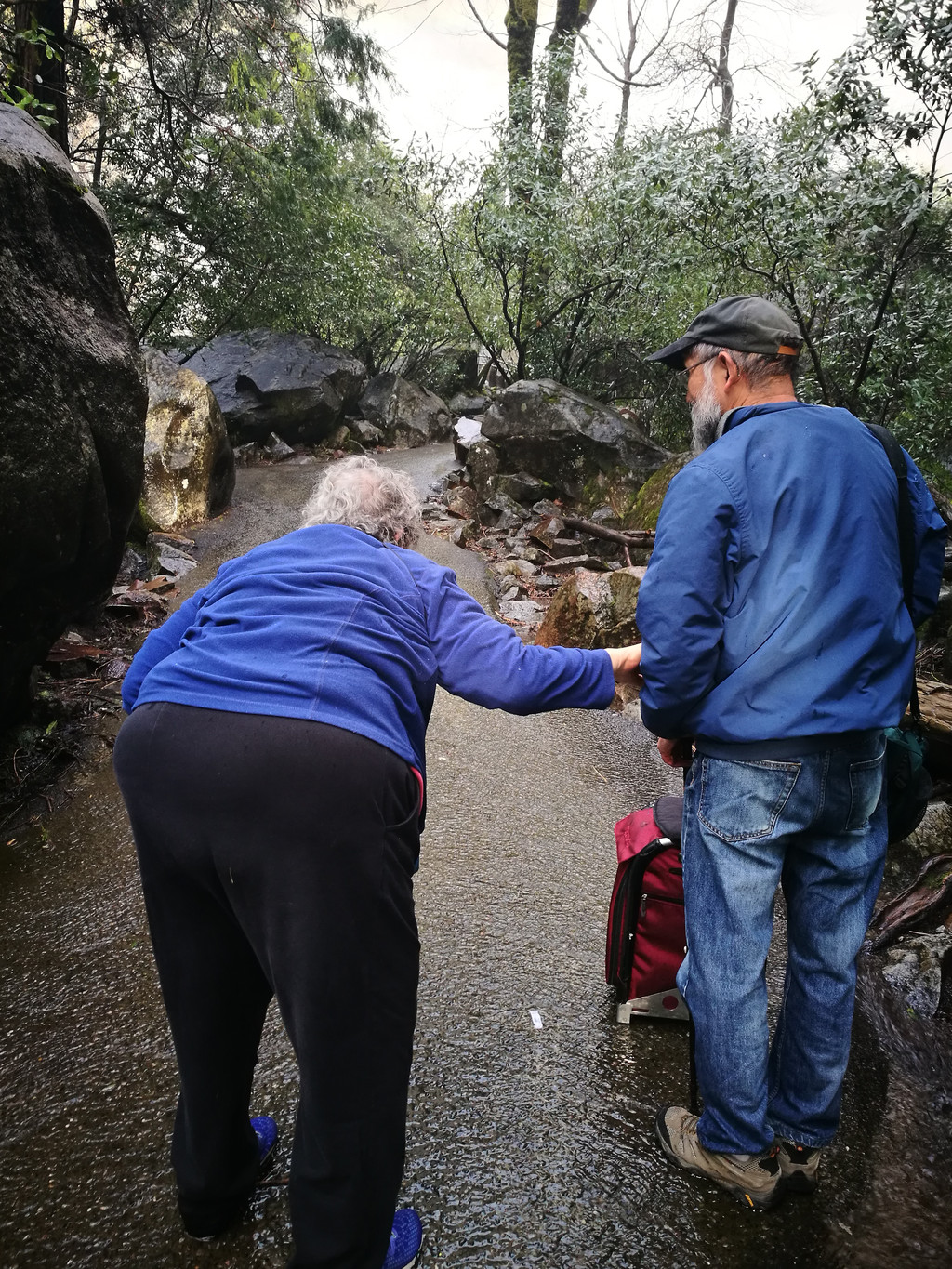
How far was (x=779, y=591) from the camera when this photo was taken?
163cm

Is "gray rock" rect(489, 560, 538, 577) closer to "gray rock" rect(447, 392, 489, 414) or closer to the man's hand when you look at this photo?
the man's hand

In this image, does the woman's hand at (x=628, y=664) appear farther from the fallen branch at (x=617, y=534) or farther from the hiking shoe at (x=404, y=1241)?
the fallen branch at (x=617, y=534)

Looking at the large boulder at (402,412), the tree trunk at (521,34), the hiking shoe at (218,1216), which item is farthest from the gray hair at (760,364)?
the large boulder at (402,412)

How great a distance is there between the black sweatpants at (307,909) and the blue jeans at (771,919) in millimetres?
756

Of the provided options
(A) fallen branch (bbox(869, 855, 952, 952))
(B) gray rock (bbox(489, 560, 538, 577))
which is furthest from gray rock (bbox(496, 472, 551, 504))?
(A) fallen branch (bbox(869, 855, 952, 952))

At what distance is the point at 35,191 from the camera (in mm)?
3465

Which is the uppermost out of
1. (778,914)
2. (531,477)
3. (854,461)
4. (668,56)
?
(668,56)

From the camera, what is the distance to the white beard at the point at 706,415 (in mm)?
1934

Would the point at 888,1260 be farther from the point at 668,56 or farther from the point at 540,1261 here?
the point at 668,56

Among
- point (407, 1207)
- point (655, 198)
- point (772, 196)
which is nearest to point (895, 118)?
point (772, 196)

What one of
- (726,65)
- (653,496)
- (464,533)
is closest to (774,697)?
(653,496)

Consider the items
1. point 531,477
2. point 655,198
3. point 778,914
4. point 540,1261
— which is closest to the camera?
point 540,1261

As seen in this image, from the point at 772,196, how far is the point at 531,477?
456 centimetres

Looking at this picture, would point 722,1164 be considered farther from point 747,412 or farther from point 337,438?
point 337,438
